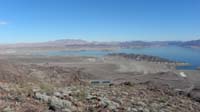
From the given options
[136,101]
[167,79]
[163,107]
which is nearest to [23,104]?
[136,101]

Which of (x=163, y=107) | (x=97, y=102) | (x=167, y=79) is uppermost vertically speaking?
(x=97, y=102)

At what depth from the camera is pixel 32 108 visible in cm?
700

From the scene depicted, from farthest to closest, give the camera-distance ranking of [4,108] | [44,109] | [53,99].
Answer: [53,99], [44,109], [4,108]

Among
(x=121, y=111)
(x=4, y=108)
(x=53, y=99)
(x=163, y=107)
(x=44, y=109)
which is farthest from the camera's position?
(x=163, y=107)

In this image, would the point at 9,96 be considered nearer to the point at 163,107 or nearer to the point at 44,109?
the point at 44,109

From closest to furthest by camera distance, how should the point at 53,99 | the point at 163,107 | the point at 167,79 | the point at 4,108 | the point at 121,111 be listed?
the point at 4,108 < the point at 53,99 < the point at 121,111 < the point at 163,107 < the point at 167,79

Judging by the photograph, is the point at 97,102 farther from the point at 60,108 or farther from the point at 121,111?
the point at 60,108

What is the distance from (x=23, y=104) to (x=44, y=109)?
0.69 m

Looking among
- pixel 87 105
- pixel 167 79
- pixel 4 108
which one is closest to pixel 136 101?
pixel 87 105

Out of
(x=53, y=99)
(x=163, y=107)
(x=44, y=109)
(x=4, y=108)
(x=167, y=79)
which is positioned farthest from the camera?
(x=167, y=79)

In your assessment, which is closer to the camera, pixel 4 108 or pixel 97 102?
pixel 4 108

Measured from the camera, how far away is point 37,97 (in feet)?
27.6

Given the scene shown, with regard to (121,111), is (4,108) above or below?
above

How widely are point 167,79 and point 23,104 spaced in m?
26.7
